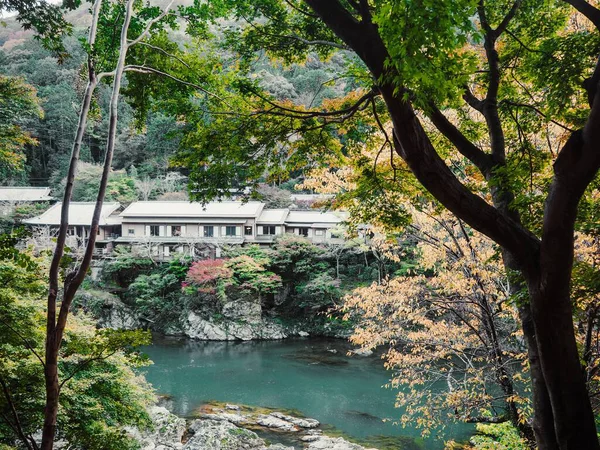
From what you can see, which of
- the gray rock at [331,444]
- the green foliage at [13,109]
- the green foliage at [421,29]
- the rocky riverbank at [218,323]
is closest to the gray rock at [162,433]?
the gray rock at [331,444]

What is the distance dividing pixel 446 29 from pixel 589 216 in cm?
238

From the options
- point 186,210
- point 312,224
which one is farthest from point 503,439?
point 186,210

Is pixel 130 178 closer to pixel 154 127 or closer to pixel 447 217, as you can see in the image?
pixel 154 127

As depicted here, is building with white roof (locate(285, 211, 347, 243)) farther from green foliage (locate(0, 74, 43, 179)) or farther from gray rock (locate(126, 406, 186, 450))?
green foliage (locate(0, 74, 43, 179))

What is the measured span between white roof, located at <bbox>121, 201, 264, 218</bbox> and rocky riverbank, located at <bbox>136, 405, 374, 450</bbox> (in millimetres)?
11305

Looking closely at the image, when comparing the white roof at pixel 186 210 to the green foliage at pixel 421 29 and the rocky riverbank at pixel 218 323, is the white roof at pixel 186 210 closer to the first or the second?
the rocky riverbank at pixel 218 323

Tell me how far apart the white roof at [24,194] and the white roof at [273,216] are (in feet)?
41.7

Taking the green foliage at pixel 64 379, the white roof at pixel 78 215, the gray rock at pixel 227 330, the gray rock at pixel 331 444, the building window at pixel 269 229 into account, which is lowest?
the gray rock at pixel 331 444

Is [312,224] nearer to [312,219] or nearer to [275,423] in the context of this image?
[312,219]

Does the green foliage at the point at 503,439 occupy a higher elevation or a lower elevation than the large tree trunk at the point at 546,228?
lower

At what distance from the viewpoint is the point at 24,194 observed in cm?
2386

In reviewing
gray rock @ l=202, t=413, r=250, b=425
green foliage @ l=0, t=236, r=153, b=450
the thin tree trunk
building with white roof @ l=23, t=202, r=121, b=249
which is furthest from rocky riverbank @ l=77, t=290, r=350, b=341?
the thin tree trunk

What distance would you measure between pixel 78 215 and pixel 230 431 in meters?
16.8

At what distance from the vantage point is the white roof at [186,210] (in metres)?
21.1
